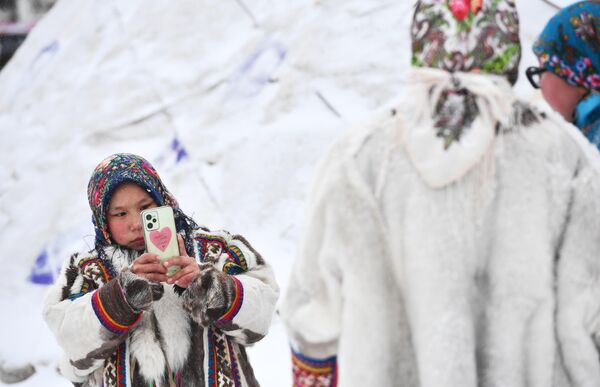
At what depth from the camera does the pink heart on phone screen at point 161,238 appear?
155cm

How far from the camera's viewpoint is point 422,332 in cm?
107

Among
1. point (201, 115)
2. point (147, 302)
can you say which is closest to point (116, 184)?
point (147, 302)

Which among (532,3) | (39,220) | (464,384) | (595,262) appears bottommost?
(39,220)

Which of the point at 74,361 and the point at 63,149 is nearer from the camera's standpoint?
the point at 74,361

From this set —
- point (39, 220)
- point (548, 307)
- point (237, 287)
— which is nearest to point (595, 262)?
point (548, 307)

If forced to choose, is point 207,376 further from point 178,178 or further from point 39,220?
point 39,220

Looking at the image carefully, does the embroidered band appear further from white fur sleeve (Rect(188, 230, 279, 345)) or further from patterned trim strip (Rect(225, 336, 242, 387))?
patterned trim strip (Rect(225, 336, 242, 387))

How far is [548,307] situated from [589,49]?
640 mm

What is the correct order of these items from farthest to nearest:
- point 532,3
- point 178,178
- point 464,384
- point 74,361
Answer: point 178,178, point 532,3, point 74,361, point 464,384

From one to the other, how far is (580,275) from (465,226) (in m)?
0.20

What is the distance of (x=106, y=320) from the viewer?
59.0 inches

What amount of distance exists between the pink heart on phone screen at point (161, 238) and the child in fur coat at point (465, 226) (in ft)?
1.82

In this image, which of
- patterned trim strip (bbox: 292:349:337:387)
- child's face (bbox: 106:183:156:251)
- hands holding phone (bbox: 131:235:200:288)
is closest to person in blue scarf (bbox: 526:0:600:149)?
patterned trim strip (bbox: 292:349:337:387)

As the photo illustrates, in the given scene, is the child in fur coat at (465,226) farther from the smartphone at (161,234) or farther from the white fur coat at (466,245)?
the smartphone at (161,234)
